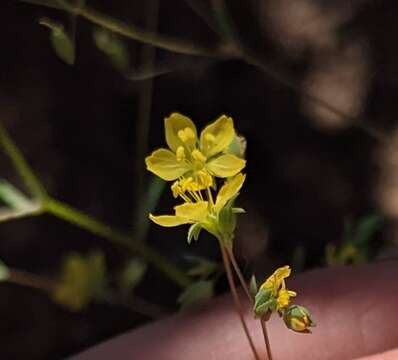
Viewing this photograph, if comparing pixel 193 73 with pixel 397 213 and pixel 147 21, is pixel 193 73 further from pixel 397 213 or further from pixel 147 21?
pixel 397 213

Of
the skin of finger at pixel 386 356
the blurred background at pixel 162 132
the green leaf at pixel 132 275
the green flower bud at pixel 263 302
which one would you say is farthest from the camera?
the blurred background at pixel 162 132

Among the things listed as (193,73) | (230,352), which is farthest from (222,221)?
(193,73)

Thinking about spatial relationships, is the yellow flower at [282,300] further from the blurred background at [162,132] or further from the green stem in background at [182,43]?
the blurred background at [162,132]

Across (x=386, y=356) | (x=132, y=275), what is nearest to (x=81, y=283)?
(x=132, y=275)

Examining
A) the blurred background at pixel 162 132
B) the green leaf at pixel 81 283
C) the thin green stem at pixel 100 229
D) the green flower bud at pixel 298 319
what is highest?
the blurred background at pixel 162 132

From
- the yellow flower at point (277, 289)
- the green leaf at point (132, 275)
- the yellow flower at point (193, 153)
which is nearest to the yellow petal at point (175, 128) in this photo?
the yellow flower at point (193, 153)

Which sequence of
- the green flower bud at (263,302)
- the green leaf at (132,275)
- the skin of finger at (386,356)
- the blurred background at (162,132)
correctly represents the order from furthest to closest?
1. the blurred background at (162,132)
2. the green leaf at (132,275)
3. the skin of finger at (386,356)
4. the green flower bud at (263,302)

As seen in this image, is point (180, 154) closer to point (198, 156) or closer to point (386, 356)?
point (198, 156)
